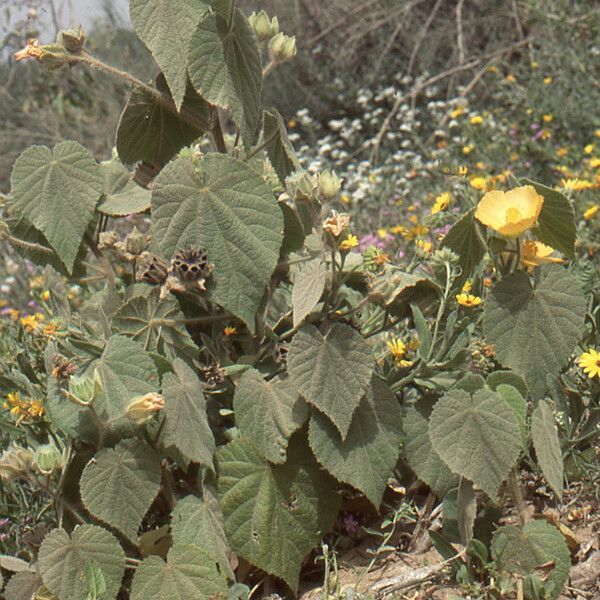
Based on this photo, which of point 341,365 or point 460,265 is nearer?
point 341,365

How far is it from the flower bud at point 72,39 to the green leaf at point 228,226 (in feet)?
0.95

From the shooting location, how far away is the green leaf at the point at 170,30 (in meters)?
1.60

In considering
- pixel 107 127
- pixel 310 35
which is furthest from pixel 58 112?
pixel 310 35

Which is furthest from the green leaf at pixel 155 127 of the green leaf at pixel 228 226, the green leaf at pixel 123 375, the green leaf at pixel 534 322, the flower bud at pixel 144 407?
the green leaf at pixel 534 322

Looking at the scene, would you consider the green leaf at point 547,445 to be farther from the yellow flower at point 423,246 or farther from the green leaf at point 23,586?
the green leaf at point 23,586

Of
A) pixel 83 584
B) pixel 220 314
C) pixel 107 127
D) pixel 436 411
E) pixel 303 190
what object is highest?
pixel 303 190

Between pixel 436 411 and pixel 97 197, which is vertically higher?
pixel 97 197

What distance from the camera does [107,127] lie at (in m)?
6.90

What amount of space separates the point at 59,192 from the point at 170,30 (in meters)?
0.40

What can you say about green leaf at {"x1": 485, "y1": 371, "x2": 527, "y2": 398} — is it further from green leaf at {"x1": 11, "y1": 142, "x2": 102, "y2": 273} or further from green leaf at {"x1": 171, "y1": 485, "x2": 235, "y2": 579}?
green leaf at {"x1": 11, "y1": 142, "x2": 102, "y2": 273}

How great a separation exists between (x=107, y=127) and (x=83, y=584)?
5663mm

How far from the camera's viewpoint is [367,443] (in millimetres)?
1660

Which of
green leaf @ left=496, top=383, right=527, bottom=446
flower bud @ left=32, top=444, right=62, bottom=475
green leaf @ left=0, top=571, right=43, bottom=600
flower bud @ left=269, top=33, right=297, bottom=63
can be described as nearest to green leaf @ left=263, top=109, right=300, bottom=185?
flower bud @ left=269, top=33, right=297, bottom=63

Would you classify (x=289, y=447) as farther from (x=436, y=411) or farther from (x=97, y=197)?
(x=97, y=197)
